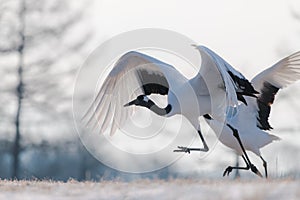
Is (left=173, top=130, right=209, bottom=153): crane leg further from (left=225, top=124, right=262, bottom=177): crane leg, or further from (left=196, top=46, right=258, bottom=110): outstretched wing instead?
(left=196, top=46, right=258, bottom=110): outstretched wing

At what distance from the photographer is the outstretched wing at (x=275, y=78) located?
2092 centimetres

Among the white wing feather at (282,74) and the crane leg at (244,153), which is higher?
the white wing feather at (282,74)

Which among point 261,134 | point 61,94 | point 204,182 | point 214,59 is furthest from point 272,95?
point 61,94

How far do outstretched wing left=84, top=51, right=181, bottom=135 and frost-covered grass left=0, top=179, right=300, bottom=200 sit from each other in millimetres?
4889

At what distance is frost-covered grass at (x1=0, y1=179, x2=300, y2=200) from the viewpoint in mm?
14695

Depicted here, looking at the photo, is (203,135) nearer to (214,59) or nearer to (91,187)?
(214,59)

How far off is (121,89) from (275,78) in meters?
2.67

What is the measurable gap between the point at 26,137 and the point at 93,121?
19.7 m

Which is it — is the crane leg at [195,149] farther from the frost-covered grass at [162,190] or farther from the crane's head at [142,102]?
Result: the frost-covered grass at [162,190]

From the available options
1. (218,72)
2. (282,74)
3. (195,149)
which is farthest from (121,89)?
(282,74)

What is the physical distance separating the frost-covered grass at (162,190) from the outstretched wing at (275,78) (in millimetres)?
5046

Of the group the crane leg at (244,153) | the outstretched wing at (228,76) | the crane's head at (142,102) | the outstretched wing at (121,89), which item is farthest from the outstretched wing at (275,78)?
the crane's head at (142,102)

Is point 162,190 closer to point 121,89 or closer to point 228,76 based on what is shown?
point 228,76

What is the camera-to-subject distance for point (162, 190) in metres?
15.2
